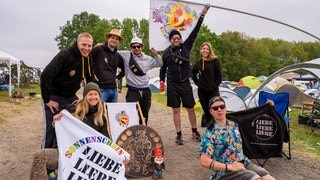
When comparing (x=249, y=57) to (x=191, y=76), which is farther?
(x=249, y=57)

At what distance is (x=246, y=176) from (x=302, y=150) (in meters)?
4.04

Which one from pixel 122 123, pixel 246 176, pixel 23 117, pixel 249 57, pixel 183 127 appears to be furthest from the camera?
pixel 249 57

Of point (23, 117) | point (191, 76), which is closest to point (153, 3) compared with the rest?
point (191, 76)

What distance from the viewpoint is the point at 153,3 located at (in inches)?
235

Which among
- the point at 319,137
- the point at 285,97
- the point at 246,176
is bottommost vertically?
the point at 319,137

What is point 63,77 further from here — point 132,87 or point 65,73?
point 132,87

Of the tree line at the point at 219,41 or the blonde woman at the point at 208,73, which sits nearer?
the blonde woman at the point at 208,73

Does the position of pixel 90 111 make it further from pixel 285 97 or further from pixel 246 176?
pixel 285 97

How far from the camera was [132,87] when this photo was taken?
19.1ft

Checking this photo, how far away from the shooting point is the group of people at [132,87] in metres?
3.38

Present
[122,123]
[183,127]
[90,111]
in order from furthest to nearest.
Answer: [183,127] < [122,123] < [90,111]

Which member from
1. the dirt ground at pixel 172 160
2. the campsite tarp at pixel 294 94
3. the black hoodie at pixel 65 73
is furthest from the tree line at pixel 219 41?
the black hoodie at pixel 65 73

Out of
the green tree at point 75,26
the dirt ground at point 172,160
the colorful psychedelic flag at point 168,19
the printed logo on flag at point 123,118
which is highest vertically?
the green tree at point 75,26

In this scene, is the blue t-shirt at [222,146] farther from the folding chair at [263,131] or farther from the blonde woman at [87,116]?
the folding chair at [263,131]
